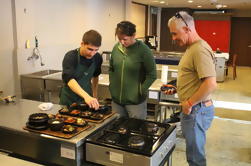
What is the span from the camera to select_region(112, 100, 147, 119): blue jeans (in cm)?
233

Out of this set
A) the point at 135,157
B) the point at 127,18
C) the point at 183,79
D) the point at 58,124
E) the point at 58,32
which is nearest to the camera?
the point at 135,157

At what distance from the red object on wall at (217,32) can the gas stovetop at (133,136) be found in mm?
9944

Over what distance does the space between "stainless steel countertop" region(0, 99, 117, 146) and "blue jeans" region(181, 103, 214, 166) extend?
0.55 m

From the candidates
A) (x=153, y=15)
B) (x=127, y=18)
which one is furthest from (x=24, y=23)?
(x=153, y=15)

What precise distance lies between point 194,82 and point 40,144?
3.62 feet

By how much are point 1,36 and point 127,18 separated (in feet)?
14.0

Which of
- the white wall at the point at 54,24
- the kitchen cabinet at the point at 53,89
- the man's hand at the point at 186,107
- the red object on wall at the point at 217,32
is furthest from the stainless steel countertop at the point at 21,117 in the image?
the red object on wall at the point at 217,32

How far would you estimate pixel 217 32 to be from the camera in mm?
10961

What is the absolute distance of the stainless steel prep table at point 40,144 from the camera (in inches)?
61.7

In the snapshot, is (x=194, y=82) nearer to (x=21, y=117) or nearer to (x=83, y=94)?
(x=83, y=94)

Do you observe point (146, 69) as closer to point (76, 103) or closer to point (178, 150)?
point (76, 103)

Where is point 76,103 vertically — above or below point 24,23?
below

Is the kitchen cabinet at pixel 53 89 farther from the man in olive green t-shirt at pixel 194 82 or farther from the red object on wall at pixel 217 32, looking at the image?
the red object on wall at pixel 217 32

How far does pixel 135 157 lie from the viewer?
1.44 meters
